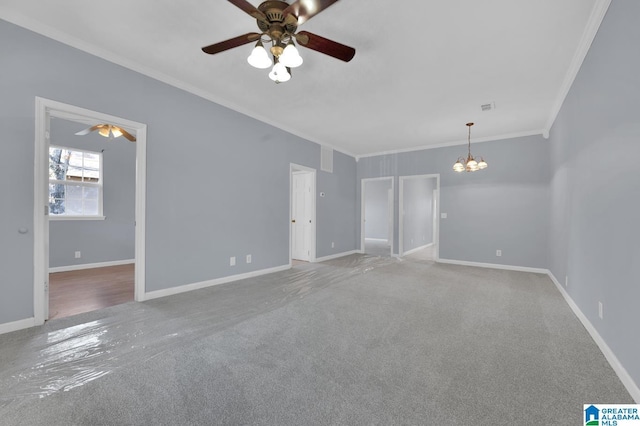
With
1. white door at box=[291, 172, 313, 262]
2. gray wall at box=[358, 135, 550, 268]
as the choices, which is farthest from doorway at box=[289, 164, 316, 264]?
gray wall at box=[358, 135, 550, 268]

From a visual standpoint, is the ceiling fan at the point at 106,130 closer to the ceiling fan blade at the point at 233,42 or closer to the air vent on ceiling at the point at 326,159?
the ceiling fan blade at the point at 233,42

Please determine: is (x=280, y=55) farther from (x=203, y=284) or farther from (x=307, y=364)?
(x=203, y=284)

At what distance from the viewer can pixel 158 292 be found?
340cm

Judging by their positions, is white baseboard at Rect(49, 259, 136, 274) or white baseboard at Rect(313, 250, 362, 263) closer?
white baseboard at Rect(49, 259, 136, 274)

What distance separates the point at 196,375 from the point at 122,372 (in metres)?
0.53

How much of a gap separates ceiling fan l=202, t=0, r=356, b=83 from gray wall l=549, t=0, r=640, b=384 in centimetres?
192

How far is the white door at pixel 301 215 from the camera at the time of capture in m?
6.11

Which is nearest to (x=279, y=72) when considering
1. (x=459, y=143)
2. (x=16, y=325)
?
(x=16, y=325)

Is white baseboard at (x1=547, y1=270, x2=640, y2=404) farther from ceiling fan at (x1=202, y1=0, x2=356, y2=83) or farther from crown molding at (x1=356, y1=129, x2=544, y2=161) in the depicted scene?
crown molding at (x1=356, y1=129, x2=544, y2=161)

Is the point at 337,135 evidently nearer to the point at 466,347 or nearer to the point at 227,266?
the point at 227,266

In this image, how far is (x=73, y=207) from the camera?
517 centimetres

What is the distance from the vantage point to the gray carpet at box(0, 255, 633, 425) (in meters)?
1.51

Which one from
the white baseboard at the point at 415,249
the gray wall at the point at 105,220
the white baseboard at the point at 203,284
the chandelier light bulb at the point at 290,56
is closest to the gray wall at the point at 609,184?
the chandelier light bulb at the point at 290,56

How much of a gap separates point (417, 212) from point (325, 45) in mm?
6975
